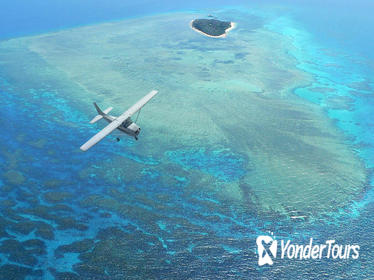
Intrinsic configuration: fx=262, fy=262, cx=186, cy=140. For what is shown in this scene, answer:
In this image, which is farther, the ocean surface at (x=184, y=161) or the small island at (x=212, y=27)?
the small island at (x=212, y=27)

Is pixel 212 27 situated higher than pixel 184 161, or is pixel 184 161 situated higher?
pixel 212 27

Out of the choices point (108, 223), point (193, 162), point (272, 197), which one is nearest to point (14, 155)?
point (108, 223)

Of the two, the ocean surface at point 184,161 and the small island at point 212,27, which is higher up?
the small island at point 212,27

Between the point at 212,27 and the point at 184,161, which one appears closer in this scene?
the point at 184,161

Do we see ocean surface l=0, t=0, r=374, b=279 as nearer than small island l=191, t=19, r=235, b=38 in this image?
Yes

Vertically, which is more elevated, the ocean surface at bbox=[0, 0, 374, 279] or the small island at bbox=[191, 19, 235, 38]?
the small island at bbox=[191, 19, 235, 38]
